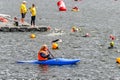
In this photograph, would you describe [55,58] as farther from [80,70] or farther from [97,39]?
[97,39]

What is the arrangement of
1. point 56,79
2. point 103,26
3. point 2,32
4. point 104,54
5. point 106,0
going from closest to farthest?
point 56,79
point 104,54
point 2,32
point 103,26
point 106,0

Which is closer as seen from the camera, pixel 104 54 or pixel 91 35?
pixel 104 54

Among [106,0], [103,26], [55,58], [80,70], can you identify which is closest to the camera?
[80,70]

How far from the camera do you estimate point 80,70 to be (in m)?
32.7

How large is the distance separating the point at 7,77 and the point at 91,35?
20.1m

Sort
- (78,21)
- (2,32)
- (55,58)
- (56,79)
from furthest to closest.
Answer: (78,21), (2,32), (55,58), (56,79)

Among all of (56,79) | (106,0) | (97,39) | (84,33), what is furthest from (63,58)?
(106,0)

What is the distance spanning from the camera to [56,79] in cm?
3033

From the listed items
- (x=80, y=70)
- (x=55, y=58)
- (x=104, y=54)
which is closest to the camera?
(x=80, y=70)

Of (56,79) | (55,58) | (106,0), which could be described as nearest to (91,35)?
(55,58)

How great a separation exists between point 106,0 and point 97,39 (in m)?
71.4

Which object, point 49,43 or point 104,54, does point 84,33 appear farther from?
point 104,54

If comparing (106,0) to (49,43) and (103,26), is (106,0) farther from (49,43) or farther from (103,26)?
(49,43)

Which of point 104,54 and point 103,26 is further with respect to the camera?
point 103,26
